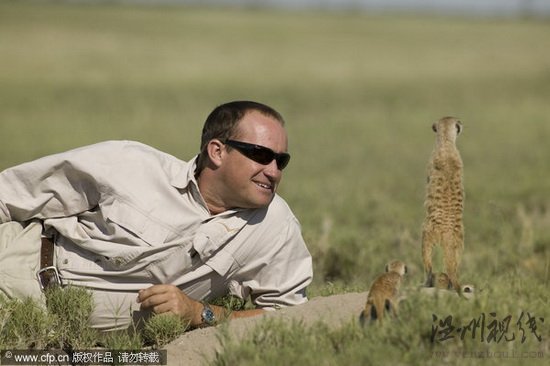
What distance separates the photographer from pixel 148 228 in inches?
192

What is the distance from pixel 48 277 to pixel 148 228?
0.68m

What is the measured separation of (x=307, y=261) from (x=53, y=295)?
1456 millimetres

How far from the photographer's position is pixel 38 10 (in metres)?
45.7

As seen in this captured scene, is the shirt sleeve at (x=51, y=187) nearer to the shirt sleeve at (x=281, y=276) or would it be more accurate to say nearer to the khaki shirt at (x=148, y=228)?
the khaki shirt at (x=148, y=228)

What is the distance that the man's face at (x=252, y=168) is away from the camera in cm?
491

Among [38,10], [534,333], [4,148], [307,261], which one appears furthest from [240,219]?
[38,10]

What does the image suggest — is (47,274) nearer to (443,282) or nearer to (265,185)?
(265,185)

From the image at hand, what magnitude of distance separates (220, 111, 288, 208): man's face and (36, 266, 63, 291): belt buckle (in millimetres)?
1051

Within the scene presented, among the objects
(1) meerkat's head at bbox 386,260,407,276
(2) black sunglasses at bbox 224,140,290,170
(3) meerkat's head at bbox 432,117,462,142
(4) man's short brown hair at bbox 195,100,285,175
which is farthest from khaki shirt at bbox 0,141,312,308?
(3) meerkat's head at bbox 432,117,462,142

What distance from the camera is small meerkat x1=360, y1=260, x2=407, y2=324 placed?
13.5ft

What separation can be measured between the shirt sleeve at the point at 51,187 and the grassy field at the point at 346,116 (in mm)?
1577

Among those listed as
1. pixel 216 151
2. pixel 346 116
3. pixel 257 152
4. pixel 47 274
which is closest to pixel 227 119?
pixel 216 151

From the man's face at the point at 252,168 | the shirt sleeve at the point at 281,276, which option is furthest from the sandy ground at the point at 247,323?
the man's face at the point at 252,168

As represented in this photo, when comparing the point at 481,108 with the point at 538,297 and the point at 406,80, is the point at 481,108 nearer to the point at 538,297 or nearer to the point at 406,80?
the point at 406,80
